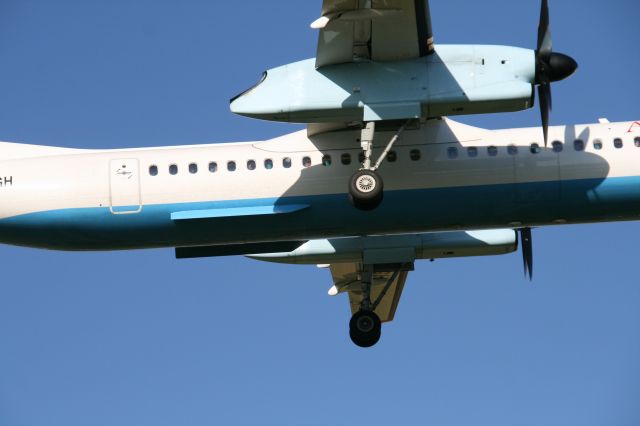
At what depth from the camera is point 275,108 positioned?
2380 cm

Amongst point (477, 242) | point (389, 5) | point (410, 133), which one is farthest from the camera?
point (477, 242)

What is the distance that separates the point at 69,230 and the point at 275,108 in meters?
4.98

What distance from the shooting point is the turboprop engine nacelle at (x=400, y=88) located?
23.8 metres

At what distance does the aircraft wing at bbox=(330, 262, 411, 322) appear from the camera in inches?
1162

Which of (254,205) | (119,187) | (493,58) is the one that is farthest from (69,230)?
(493,58)

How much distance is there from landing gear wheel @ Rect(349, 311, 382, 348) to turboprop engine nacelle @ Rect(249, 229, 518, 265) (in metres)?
1.19

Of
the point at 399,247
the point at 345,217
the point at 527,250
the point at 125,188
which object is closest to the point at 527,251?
the point at 527,250

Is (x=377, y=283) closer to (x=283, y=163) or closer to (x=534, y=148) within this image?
(x=283, y=163)

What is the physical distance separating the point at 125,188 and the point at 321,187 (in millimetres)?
3705

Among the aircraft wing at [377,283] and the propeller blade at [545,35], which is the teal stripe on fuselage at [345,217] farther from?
the aircraft wing at [377,283]

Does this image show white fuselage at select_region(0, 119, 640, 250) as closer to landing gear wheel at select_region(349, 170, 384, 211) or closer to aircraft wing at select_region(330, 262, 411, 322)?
landing gear wheel at select_region(349, 170, 384, 211)

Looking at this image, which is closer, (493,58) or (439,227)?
(493,58)

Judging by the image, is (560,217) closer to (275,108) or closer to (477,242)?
(477,242)

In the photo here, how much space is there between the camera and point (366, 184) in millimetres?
24016
